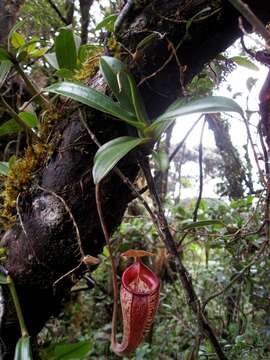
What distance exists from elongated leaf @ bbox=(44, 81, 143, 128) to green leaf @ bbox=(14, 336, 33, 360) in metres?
0.47

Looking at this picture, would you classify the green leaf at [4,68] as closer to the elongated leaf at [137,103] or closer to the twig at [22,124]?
the twig at [22,124]

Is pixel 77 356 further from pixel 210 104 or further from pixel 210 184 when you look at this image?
pixel 210 184

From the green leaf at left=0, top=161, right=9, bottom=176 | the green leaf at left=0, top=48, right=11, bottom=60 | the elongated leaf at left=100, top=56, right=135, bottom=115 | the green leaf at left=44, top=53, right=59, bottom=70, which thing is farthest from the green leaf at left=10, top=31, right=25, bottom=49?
the elongated leaf at left=100, top=56, right=135, bottom=115

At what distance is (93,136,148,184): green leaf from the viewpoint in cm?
51

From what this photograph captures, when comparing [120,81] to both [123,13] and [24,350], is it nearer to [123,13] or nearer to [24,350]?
[123,13]

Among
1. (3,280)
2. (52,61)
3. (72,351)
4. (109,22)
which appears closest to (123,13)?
(109,22)

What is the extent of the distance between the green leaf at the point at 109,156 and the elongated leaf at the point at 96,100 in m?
0.05

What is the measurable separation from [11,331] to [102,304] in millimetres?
1196

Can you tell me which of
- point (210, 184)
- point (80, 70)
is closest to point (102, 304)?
point (80, 70)

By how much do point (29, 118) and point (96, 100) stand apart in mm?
308

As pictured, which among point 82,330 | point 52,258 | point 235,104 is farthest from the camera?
point 82,330

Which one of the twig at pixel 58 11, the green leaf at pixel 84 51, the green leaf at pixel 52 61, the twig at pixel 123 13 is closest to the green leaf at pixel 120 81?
the twig at pixel 123 13

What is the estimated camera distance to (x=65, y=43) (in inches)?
29.9

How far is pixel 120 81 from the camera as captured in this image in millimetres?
605
